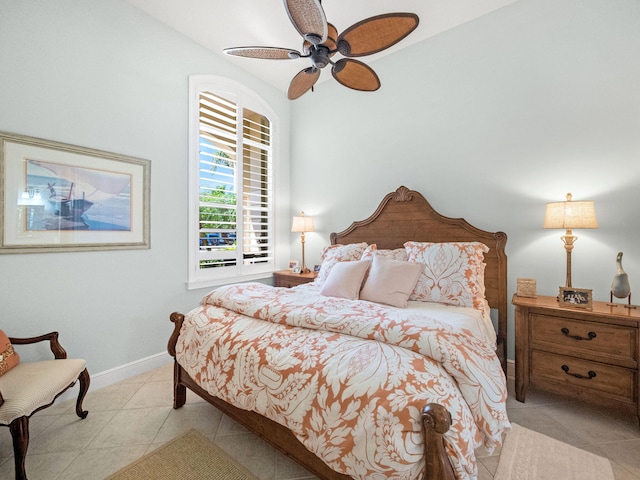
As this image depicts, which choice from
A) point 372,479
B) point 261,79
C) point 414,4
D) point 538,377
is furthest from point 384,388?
point 261,79

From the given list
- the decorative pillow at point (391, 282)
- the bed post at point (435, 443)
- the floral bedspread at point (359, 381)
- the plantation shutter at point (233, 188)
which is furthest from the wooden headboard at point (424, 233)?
the bed post at point (435, 443)

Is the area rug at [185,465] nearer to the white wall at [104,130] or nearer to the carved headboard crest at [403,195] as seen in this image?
the white wall at [104,130]

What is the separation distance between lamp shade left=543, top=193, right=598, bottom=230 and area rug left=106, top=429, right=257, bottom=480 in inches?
101

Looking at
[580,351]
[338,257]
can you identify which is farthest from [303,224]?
[580,351]

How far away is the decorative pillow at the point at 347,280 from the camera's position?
2.33m

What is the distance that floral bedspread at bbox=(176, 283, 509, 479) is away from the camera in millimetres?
991

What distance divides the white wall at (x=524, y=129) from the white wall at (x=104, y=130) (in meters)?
2.08

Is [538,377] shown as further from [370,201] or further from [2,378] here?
[2,378]

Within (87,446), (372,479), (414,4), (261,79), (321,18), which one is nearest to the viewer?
(372,479)

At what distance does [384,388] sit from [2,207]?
Answer: 8.60 ft

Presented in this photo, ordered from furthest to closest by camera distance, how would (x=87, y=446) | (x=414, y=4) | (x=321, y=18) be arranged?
(x=414, y=4), (x=87, y=446), (x=321, y=18)

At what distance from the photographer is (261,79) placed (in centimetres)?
374

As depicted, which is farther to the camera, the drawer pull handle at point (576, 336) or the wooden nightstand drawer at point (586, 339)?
the drawer pull handle at point (576, 336)

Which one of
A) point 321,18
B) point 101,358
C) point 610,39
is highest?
point 610,39
